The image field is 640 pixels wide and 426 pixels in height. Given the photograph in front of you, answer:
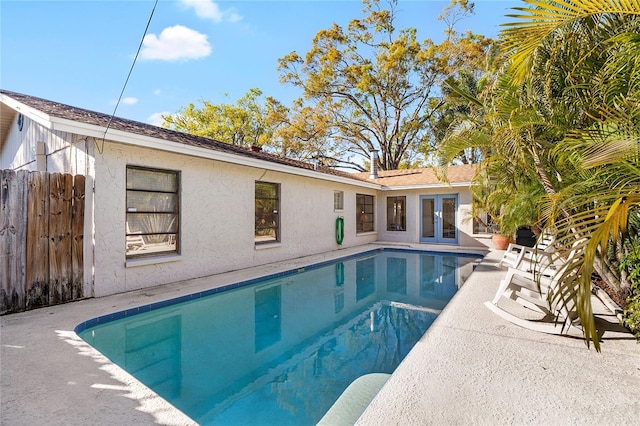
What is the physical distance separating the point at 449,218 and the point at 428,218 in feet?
3.45

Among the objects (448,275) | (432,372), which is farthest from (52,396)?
(448,275)

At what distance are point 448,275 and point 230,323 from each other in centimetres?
680

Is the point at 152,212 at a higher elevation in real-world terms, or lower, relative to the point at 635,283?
higher

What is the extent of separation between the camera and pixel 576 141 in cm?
354

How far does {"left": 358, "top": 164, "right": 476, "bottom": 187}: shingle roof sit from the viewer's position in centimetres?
1587

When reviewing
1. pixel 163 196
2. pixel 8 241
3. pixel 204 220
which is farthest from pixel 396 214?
pixel 8 241

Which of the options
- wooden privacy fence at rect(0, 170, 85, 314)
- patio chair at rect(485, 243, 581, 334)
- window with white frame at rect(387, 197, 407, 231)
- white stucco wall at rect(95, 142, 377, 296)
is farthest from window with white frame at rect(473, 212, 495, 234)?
wooden privacy fence at rect(0, 170, 85, 314)

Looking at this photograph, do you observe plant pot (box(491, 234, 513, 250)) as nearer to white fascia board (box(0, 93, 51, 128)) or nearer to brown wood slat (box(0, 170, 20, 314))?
white fascia board (box(0, 93, 51, 128))

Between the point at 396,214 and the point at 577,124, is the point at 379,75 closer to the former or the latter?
the point at 396,214

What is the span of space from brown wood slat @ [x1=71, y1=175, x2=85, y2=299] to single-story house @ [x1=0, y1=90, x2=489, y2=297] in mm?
95

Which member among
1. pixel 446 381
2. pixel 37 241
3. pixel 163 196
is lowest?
pixel 446 381

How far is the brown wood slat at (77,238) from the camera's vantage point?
615 centimetres

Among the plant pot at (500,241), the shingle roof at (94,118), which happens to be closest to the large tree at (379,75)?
the plant pot at (500,241)

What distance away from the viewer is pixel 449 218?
642 inches
